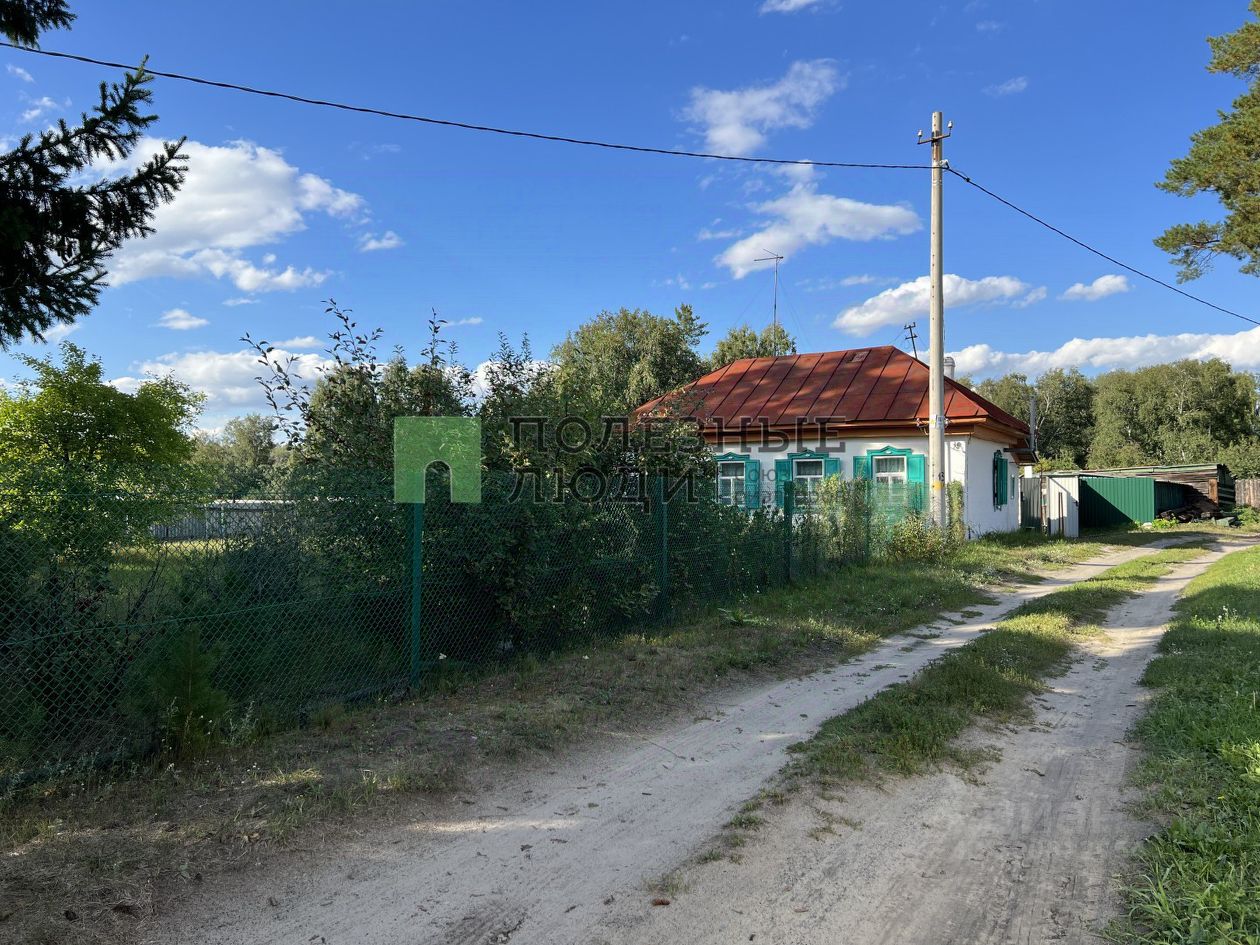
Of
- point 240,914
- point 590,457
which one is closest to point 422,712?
point 240,914

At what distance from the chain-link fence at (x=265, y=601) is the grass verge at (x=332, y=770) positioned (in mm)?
286

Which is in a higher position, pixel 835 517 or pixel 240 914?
pixel 835 517

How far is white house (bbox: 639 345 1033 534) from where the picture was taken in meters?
19.5

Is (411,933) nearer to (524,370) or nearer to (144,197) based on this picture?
(144,197)

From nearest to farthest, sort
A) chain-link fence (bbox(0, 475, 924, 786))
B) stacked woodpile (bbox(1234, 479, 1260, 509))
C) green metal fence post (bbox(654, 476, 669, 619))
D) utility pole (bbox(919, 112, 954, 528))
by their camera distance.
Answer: chain-link fence (bbox(0, 475, 924, 786)), green metal fence post (bbox(654, 476, 669, 619)), utility pole (bbox(919, 112, 954, 528)), stacked woodpile (bbox(1234, 479, 1260, 509))

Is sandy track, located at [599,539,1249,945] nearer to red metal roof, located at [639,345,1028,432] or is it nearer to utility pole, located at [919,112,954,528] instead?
utility pole, located at [919,112,954,528]

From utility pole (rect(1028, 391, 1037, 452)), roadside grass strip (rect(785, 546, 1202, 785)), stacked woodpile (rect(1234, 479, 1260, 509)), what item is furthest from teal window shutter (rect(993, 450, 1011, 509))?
stacked woodpile (rect(1234, 479, 1260, 509))

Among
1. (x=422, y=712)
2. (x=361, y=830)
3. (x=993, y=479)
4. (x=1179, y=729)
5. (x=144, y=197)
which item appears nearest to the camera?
(x=361, y=830)

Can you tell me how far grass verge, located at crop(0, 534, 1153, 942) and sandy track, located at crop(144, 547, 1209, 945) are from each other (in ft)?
0.95

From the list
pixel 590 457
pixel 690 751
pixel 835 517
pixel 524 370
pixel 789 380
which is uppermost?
pixel 789 380

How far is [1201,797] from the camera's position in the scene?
4.07 meters

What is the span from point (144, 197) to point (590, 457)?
185 inches

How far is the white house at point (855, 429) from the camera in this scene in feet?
64.0

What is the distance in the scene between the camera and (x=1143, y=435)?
56969mm
